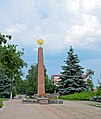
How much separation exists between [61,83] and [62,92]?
1633 millimetres

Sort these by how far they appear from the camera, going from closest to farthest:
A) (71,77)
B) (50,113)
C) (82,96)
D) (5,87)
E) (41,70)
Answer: (50,113) < (41,70) < (82,96) < (71,77) < (5,87)

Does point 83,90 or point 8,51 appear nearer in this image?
point 8,51

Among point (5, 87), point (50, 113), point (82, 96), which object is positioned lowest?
point (50, 113)

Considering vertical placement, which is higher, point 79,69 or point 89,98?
point 79,69

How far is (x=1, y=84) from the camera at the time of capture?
67.2m

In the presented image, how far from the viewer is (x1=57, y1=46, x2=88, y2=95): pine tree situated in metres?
56.4

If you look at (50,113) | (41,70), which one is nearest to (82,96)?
(41,70)

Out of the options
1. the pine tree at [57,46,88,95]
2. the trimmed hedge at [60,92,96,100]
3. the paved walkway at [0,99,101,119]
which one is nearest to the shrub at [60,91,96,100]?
the trimmed hedge at [60,92,96,100]

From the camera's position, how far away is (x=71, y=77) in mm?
57062

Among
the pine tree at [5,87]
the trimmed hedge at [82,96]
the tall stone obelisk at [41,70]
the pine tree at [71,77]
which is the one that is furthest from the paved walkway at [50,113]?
the pine tree at [5,87]

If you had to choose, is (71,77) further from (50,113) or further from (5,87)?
(50,113)

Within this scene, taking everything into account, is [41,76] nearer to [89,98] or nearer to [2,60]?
[89,98]

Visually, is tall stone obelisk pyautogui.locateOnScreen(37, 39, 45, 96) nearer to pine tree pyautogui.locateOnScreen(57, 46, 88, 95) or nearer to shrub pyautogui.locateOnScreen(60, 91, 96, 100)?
shrub pyautogui.locateOnScreen(60, 91, 96, 100)

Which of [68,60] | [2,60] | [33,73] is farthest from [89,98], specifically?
[2,60]
